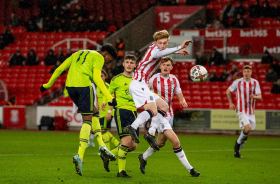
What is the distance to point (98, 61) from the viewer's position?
7.39m

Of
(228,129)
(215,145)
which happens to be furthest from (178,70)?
(215,145)

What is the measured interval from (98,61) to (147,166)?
9.33 feet

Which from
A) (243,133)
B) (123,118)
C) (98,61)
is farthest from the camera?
(243,133)

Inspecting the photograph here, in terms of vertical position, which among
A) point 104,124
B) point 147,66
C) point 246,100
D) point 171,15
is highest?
point 171,15

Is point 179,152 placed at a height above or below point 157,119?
below

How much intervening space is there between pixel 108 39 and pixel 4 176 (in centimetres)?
1739

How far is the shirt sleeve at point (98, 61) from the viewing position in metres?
7.35

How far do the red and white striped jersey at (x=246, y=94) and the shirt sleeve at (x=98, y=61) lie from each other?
5.38m

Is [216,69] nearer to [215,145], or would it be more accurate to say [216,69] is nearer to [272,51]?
[272,51]

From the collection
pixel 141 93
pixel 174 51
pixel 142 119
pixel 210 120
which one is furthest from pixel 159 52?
pixel 210 120

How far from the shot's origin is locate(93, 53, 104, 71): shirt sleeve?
7.35m

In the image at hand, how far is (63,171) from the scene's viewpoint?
834cm

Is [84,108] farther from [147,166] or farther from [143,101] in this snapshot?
[147,166]

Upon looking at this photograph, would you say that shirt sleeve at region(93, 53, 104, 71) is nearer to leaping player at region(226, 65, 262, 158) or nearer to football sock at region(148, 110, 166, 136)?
football sock at region(148, 110, 166, 136)
